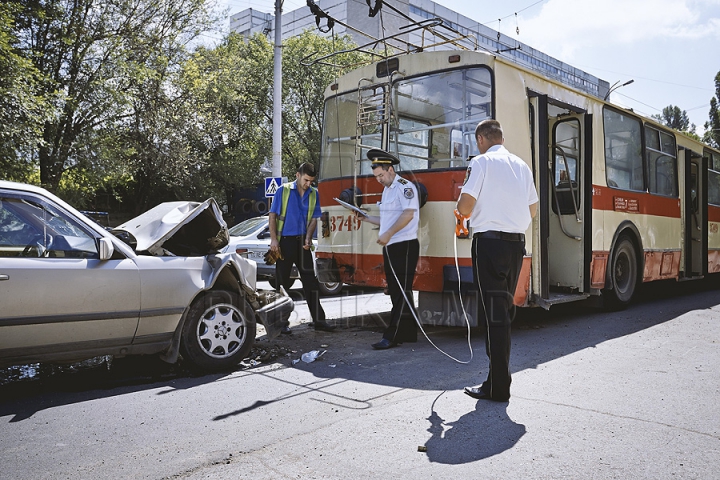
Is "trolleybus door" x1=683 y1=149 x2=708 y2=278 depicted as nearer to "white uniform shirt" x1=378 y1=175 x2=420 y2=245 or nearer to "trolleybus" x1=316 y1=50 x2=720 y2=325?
"trolleybus" x1=316 y1=50 x2=720 y2=325

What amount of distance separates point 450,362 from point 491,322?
54.3 inches

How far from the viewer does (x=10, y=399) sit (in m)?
4.42

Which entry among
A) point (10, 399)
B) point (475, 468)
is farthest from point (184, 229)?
point (475, 468)

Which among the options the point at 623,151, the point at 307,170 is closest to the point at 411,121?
the point at 307,170

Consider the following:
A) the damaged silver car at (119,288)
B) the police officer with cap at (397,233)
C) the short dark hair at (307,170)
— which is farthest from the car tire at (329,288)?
the damaged silver car at (119,288)

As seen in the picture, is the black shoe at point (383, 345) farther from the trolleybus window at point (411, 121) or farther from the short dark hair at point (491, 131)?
the short dark hair at point (491, 131)

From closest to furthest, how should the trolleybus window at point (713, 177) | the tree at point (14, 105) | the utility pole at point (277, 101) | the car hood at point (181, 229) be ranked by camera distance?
the car hood at point (181, 229), the trolleybus window at point (713, 177), the tree at point (14, 105), the utility pole at point (277, 101)

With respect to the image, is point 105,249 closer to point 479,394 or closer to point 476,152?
point 479,394

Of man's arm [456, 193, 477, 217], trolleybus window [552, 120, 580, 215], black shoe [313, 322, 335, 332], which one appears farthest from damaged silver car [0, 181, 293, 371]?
trolleybus window [552, 120, 580, 215]

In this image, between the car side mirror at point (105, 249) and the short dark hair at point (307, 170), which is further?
the short dark hair at point (307, 170)

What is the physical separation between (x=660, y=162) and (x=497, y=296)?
7151mm

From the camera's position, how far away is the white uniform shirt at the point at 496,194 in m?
4.32

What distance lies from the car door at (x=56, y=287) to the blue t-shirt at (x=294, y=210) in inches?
98.5

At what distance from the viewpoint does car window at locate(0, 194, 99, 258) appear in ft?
14.1
